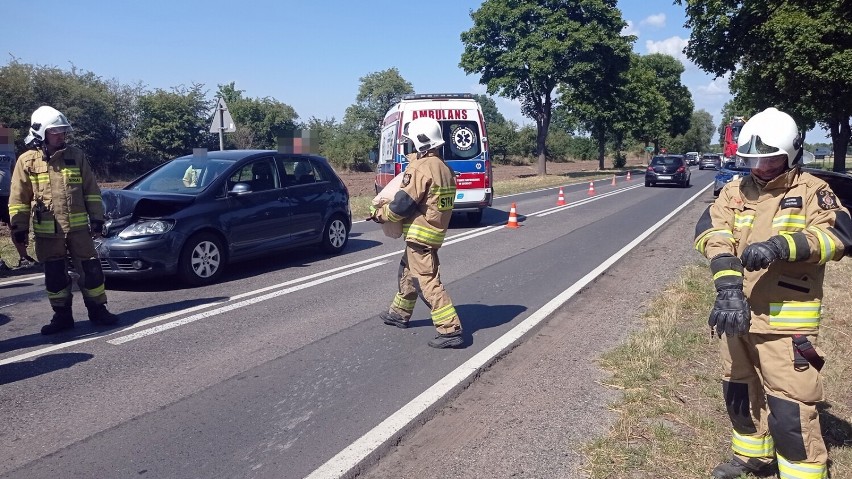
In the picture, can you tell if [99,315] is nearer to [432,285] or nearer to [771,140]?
[432,285]

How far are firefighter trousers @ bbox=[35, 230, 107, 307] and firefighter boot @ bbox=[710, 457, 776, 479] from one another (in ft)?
18.5

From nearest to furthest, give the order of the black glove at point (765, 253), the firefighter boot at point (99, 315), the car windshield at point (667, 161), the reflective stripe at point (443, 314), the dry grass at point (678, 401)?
the black glove at point (765, 253)
the dry grass at point (678, 401)
the reflective stripe at point (443, 314)
the firefighter boot at point (99, 315)
the car windshield at point (667, 161)

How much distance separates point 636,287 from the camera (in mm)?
8617

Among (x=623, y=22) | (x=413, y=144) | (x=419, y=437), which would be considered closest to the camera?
(x=419, y=437)

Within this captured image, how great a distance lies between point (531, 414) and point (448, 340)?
4.73 feet

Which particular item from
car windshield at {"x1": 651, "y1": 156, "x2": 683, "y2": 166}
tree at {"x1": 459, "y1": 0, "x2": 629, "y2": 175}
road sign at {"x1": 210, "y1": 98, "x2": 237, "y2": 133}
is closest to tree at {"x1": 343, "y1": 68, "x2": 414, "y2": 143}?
tree at {"x1": 459, "y1": 0, "x2": 629, "y2": 175}

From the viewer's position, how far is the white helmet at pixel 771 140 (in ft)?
10.2

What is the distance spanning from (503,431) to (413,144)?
A: 260 centimetres

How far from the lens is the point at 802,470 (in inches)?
122

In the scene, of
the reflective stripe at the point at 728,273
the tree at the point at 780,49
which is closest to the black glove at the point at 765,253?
the reflective stripe at the point at 728,273

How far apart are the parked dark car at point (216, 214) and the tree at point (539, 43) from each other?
103ft

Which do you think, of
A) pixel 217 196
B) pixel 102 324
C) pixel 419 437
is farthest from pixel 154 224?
pixel 419 437

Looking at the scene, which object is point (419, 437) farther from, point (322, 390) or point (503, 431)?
point (322, 390)

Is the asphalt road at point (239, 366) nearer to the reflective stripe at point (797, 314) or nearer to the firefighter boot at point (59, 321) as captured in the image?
the firefighter boot at point (59, 321)
